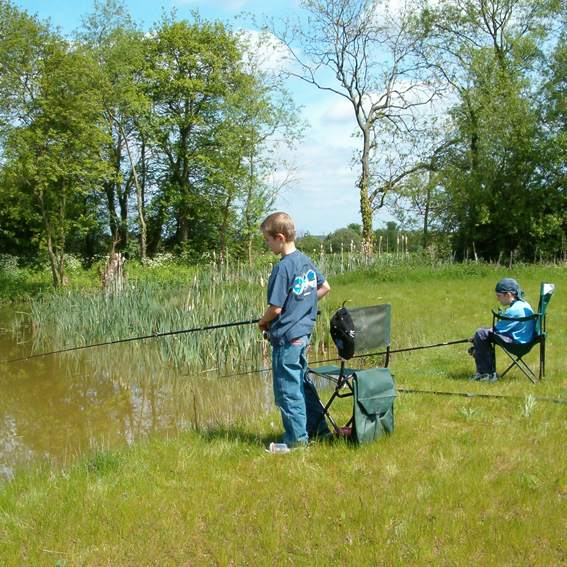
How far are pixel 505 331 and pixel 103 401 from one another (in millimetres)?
4785

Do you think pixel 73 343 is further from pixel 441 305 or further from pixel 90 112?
pixel 90 112

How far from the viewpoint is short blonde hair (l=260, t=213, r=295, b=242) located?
3.83m

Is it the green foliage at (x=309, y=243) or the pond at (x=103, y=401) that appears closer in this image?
the pond at (x=103, y=401)

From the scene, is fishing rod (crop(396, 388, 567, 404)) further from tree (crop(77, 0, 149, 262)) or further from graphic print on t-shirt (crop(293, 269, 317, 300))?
tree (crop(77, 0, 149, 262))

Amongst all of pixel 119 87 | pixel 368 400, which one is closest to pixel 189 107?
pixel 119 87

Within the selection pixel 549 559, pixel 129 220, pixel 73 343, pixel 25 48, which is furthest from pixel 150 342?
pixel 129 220

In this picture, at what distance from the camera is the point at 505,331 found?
560 cm

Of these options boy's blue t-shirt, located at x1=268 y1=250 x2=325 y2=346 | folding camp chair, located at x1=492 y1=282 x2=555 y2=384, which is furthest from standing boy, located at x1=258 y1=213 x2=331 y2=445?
folding camp chair, located at x1=492 y1=282 x2=555 y2=384

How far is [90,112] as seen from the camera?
723 inches

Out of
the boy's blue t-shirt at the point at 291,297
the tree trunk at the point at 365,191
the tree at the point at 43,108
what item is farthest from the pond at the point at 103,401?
the tree trunk at the point at 365,191

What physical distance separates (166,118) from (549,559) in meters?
27.9

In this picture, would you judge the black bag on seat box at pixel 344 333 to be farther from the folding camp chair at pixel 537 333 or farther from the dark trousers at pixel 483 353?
the dark trousers at pixel 483 353

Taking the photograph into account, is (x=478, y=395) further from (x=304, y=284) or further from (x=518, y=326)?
(x=304, y=284)

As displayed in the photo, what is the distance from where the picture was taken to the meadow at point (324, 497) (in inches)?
108
